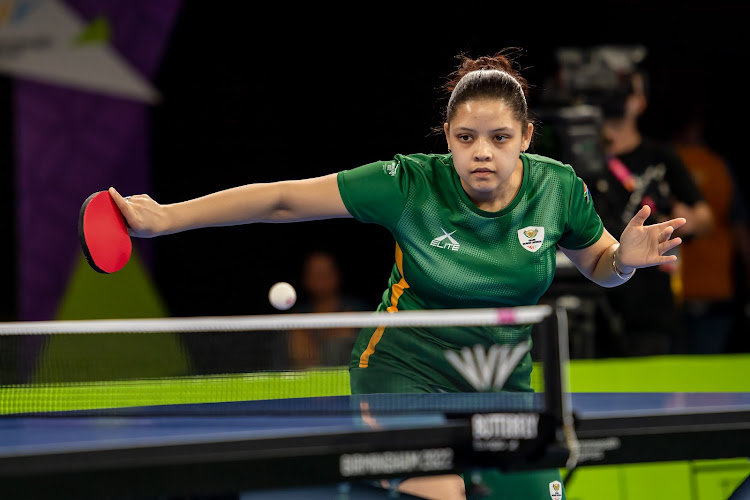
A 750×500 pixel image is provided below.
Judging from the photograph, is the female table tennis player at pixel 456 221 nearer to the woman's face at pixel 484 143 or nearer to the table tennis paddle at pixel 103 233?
the woman's face at pixel 484 143

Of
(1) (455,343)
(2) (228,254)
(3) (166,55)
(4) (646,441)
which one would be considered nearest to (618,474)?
(1) (455,343)

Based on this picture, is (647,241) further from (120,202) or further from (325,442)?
(120,202)

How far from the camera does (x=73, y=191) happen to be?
274 inches

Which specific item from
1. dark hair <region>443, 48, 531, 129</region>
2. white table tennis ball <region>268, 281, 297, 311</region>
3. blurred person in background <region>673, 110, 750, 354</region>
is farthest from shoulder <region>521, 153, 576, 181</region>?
blurred person in background <region>673, 110, 750, 354</region>

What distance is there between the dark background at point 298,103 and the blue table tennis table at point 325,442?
16.2 feet

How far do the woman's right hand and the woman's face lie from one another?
34.0 inches

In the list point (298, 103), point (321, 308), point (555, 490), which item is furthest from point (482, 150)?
point (298, 103)

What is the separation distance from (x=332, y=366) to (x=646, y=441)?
898 millimetres

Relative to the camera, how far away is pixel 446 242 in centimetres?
310

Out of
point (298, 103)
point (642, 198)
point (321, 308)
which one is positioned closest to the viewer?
point (642, 198)

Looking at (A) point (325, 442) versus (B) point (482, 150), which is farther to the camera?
(B) point (482, 150)

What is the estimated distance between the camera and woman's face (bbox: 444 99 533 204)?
3039 millimetres

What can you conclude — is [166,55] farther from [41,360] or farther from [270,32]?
[41,360]

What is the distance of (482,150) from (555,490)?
995 millimetres
